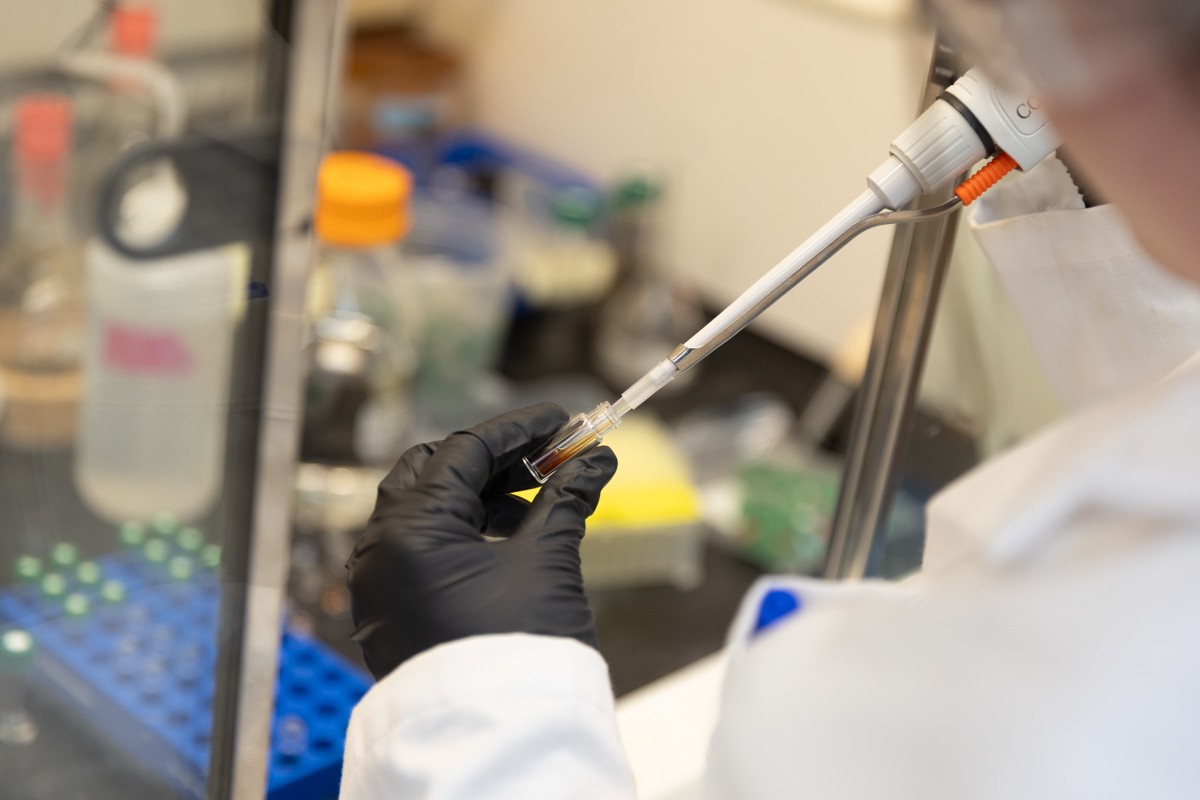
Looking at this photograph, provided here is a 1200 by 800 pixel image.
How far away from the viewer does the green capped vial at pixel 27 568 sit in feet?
1.86

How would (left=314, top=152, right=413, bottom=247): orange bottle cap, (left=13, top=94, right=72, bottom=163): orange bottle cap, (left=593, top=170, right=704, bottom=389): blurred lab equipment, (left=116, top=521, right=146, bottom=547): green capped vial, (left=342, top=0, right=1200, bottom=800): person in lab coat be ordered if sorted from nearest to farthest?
(left=342, top=0, right=1200, bottom=800): person in lab coat, (left=13, top=94, right=72, bottom=163): orange bottle cap, (left=116, top=521, right=146, bottom=547): green capped vial, (left=314, top=152, right=413, bottom=247): orange bottle cap, (left=593, top=170, right=704, bottom=389): blurred lab equipment

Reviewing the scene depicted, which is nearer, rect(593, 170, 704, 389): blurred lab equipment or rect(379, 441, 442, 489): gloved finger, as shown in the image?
rect(379, 441, 442, 489): gloved finger

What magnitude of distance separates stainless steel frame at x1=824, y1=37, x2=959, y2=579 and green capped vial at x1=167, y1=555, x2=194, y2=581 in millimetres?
347

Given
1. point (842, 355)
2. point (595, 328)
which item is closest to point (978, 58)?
point (842, 355)

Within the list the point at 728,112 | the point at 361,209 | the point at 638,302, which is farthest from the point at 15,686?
the point at 728,112

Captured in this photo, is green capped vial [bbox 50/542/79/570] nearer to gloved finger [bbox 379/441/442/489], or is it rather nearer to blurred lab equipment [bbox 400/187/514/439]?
gloved finger [bbox 379/441/442/489]

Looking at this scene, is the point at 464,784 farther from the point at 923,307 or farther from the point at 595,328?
the point at 595,328

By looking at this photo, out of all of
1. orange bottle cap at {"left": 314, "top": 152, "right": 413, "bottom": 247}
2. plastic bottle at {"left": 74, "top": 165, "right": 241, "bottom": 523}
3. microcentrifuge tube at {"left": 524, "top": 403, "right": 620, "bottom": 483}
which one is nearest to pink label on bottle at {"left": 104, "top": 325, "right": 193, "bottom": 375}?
plastic bottle at {"left": 74, "top": 165, "right": 241, "bottom": 523}

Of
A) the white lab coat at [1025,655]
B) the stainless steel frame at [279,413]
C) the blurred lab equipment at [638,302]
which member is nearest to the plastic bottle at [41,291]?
the stainless steel frame at [279,413]

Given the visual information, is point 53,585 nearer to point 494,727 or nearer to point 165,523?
point 165,523

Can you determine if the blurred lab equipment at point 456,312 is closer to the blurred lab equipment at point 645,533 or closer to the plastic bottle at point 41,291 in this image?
the blurred lab equipment at point 645,533

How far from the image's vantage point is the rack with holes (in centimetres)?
57

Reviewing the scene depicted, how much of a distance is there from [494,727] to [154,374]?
30 cm

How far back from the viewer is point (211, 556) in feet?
1.91
